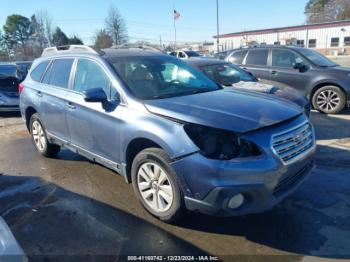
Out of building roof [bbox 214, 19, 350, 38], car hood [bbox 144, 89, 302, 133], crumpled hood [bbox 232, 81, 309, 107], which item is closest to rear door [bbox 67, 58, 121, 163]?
car hood [bbox 144, 89, 302, 133]

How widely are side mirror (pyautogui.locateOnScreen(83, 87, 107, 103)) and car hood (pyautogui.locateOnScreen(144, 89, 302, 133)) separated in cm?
57

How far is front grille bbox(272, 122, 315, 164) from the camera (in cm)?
298

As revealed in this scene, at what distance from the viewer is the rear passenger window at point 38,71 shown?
5.44 meters

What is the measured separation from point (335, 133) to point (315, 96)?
7.14ft

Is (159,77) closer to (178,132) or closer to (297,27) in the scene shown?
(178,132)

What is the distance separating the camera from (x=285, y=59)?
29.1 feet

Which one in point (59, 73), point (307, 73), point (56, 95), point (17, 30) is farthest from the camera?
point (17, 30)

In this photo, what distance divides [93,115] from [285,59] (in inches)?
259

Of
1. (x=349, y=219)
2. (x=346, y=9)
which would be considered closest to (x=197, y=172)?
(x=349, y=219)

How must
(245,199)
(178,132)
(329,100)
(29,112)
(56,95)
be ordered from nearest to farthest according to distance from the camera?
(245,199), (178,132), (56,95), (29,112), (329,100)

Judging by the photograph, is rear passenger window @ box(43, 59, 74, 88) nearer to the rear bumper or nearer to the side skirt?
the side skirt

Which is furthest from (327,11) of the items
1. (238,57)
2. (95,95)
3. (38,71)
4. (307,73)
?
(95,95)

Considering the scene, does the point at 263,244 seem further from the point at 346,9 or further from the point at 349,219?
the point at 346,9

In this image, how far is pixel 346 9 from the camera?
72625 mm
